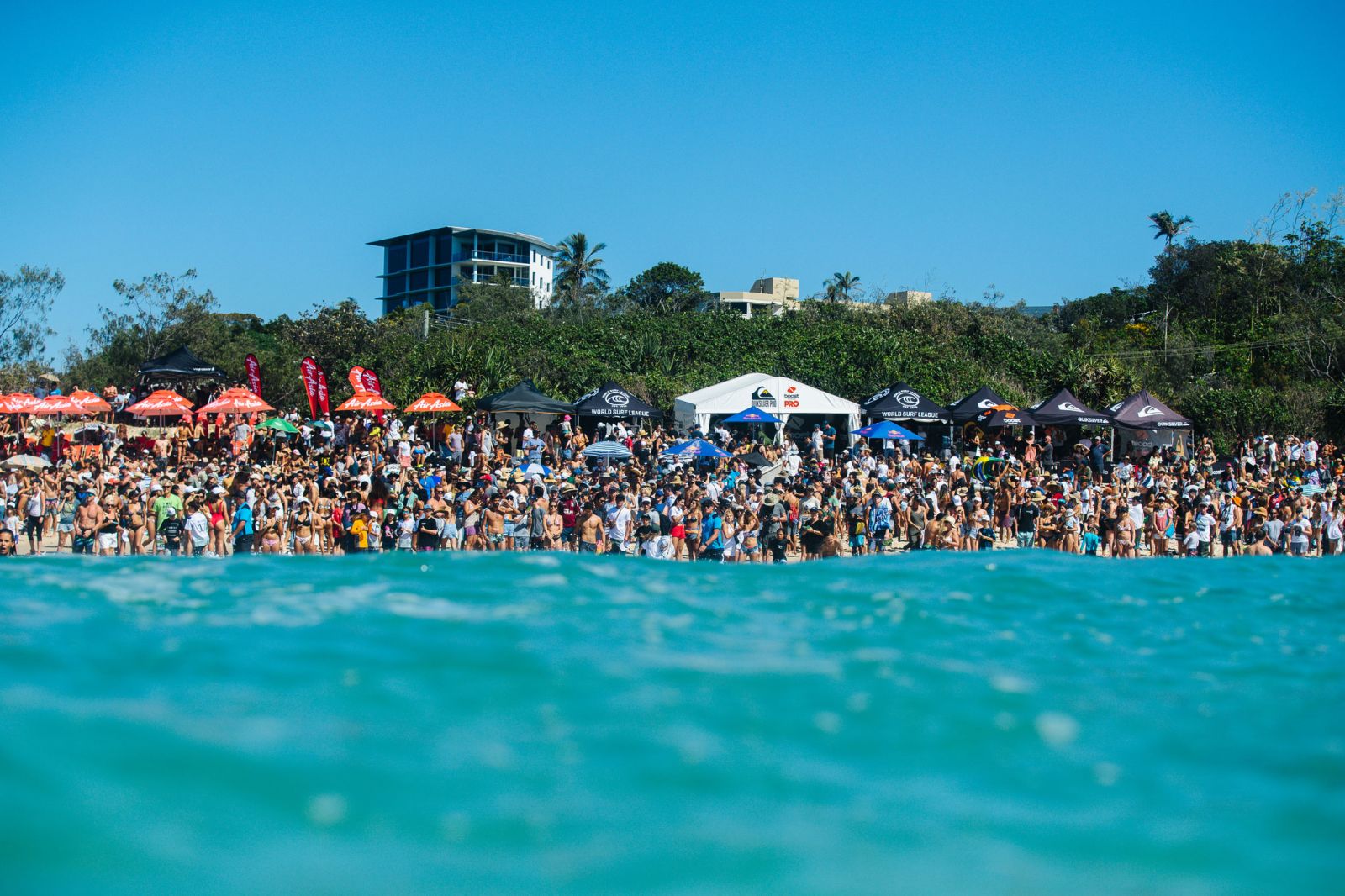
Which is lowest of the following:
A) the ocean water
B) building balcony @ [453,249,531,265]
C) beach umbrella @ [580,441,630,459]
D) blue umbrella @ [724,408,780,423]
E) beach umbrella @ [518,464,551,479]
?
the ocean water

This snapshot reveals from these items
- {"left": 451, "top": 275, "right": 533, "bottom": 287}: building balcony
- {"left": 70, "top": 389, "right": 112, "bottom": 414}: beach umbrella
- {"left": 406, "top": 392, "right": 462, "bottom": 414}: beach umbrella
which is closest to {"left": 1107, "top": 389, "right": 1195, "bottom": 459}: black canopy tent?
{"left": 406, "top": 392, "right": 462, "bottom": 414}: beach umbrella

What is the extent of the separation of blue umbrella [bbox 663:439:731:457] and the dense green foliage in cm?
861

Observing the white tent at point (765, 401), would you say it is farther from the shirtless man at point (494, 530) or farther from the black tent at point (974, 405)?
the shirtless man at point (494, 530)

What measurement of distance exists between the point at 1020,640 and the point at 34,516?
14.2 m

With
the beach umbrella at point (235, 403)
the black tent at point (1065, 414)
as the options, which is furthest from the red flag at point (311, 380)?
the black tent at point (1065, 414)

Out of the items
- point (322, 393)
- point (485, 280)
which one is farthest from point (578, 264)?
point (322, 393)

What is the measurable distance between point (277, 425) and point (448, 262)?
5954 centimetres

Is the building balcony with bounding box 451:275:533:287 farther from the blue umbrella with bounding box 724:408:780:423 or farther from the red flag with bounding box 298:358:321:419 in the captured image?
the blue umbrella with bounding box 724:408:780:423

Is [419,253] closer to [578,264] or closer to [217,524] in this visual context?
[578,264]

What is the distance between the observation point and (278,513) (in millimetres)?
15062

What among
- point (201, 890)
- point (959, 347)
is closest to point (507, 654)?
point (201, 890)

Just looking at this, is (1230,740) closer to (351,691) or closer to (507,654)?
(507,654)

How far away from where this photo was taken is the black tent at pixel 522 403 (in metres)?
23.8

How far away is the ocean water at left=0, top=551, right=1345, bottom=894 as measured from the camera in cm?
560
